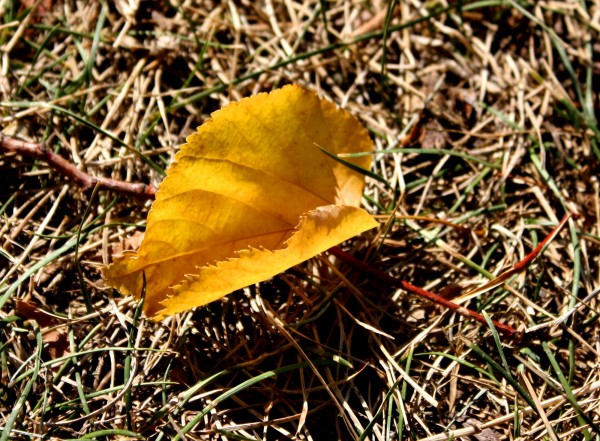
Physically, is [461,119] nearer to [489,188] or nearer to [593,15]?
[489,188]

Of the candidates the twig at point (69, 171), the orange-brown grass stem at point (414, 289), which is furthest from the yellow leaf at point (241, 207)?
the twig at point (69, 171)

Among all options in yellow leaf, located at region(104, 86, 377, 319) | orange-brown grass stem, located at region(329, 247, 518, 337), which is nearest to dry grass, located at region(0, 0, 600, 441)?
orange-brown grass stem, located at region(329, 247, 518, 337)

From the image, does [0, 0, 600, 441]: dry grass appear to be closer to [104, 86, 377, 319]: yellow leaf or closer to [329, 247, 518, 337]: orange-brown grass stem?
[329, 247, 518, 337]: orange-brown grass stem

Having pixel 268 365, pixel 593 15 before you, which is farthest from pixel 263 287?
pixel 593 15

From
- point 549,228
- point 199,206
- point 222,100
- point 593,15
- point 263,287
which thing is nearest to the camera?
point 199,206

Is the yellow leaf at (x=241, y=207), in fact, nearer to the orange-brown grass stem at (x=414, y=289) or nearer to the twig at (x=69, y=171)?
the orange-brown grass stem at (x=414, y=289)

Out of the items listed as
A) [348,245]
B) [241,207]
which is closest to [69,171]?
Result: [241,207]
